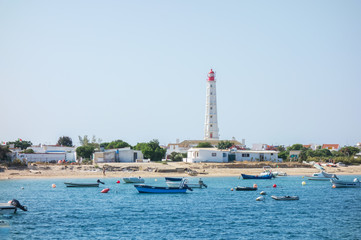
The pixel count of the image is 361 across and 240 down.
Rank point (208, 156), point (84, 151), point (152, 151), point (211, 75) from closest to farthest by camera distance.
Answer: point (208, 156) < point (84, 151) < point (152, 151) < point (211, 75)

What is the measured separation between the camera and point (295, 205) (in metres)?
46.5

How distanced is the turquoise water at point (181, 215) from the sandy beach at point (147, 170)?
50.8 ft

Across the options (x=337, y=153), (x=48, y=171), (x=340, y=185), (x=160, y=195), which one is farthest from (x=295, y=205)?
(x=337, y=153)

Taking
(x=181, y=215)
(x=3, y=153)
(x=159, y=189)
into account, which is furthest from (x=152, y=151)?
(x=181, y=215)

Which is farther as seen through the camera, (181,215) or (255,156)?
Answer: (255,156)

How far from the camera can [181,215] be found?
39656mm

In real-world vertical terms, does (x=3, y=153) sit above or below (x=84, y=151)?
below

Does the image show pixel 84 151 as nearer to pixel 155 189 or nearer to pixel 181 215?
pixel 155 189

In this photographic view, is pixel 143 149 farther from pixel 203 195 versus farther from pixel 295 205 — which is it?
pixel 295 205

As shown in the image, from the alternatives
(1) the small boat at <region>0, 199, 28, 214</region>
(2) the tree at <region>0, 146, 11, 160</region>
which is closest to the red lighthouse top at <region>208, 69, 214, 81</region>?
(2) the tree at <region>0, 146, 11, 160</region>

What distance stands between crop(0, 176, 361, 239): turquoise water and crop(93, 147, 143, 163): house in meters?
32.2

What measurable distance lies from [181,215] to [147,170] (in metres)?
41.6

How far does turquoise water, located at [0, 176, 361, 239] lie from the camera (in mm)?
32281

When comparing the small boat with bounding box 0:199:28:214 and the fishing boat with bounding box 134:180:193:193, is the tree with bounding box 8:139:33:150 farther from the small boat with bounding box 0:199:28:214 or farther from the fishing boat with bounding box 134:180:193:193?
the small boat with bounding box 0:199:28:214
